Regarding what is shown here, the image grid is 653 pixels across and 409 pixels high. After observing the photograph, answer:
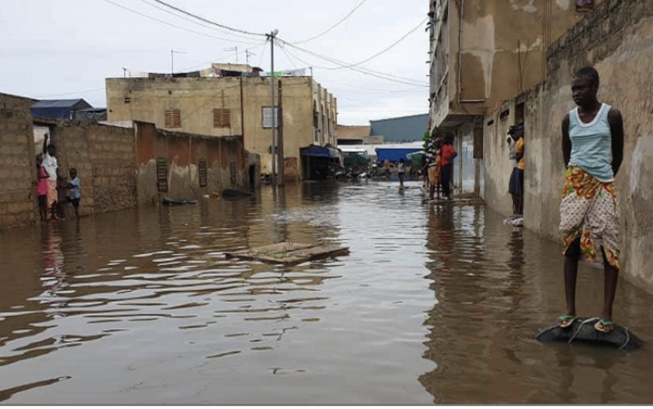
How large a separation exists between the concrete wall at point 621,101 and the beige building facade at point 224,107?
37.1m

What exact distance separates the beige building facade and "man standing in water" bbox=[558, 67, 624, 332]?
42077mm

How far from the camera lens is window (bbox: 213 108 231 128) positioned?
46.1 m

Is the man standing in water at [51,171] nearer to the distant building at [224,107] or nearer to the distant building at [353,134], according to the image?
the distant building at [224,107]

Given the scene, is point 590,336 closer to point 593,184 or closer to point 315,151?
point 593,184

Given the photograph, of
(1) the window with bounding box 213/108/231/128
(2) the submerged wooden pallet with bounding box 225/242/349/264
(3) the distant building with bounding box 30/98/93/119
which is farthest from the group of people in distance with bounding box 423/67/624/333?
(1) the window with bounding box 213/108/231/128

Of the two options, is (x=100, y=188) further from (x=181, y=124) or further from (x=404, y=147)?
(x=404, y=147)

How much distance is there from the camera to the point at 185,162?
25547 mm

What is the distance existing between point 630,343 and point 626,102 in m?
3.11

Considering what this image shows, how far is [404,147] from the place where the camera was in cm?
6112

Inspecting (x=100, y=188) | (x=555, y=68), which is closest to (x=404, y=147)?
(x=100, y=188)

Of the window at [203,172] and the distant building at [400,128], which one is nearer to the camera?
the window at [203,172]

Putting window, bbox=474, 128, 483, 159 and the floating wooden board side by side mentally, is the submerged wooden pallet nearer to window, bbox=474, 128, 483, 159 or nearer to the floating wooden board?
the floating wooden board

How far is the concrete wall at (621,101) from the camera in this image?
5688 mm

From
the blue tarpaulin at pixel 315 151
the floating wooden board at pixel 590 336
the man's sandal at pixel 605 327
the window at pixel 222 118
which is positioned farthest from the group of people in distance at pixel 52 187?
the blue tarpaulin at pixel 315 151
